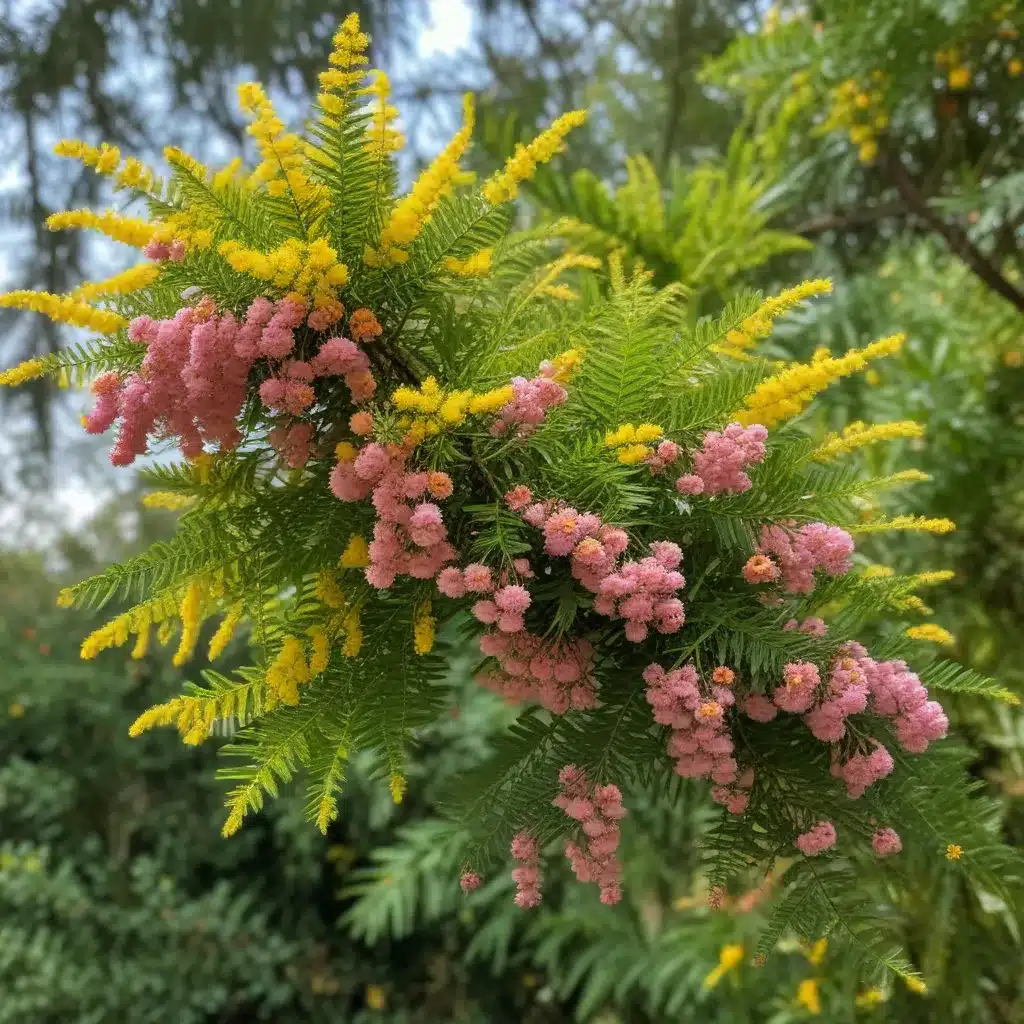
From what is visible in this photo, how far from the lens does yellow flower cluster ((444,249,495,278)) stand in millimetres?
532

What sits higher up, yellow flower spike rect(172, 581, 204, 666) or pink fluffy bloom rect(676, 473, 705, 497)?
yellow flower spike rect(172, 581, 204, 666)

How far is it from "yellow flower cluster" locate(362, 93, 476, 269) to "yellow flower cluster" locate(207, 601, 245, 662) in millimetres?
268

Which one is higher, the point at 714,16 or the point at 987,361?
the point at 714,16

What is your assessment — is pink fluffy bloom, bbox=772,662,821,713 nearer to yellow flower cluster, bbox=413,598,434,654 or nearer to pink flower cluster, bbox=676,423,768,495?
pink flower cluster, bbox=676,423,768,495

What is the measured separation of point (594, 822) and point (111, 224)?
0.47 metres

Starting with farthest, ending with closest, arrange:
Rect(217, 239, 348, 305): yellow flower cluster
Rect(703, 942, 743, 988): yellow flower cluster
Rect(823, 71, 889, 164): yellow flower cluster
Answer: Rect(703, 942, 743, 988): yellow flower cluster < Rect(823, 71, 889, 164): yellow flower cluster < Rect(217, 239, 348, 305): yellow flower cluster

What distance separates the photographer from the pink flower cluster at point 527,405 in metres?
0.50

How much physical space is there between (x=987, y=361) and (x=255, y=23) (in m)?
1.43

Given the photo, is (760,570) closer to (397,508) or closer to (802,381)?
(802,381)

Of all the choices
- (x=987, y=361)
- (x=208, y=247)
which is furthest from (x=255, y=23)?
(x=987, y=361)

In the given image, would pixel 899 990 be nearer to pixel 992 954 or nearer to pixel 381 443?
pixel 992 954

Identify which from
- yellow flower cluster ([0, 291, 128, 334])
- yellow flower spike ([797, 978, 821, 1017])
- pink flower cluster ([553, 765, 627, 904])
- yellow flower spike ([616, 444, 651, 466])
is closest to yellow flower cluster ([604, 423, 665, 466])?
yellow flower spike ([616, 444, 651, 466])

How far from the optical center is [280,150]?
1.62 ft

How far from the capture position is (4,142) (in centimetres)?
158
